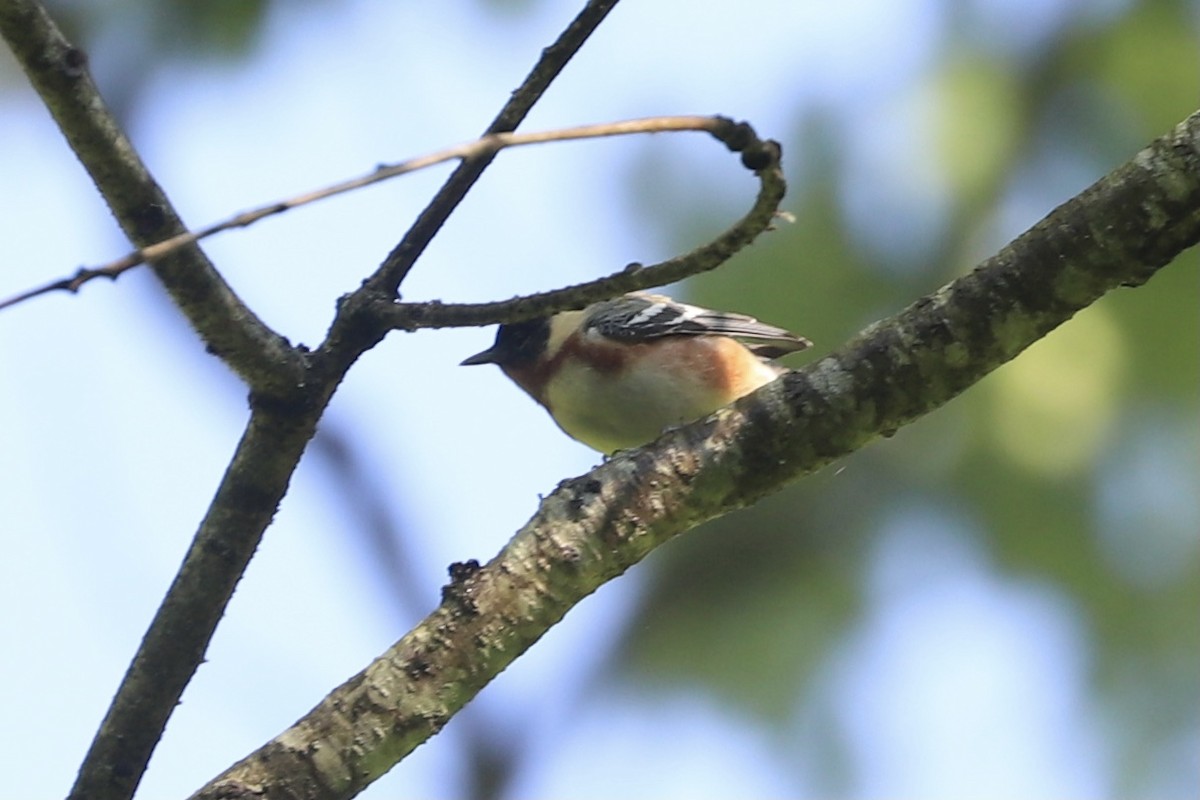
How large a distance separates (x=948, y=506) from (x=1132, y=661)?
1.10 meters

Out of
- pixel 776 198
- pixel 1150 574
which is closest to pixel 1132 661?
pixel 1150 574

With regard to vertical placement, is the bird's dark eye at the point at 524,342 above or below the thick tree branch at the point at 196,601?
above

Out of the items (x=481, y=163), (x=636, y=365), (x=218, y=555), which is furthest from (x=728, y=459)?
(x=636, y=365)

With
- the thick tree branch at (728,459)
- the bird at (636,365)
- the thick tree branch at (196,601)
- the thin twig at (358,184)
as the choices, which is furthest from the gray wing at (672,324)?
the thin twig at (358,184)

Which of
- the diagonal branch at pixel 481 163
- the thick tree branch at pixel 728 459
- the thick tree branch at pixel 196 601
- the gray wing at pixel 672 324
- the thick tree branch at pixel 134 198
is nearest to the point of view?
the thick tree branch at pixel 134 198

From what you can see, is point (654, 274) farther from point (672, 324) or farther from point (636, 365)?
point (672, 324)

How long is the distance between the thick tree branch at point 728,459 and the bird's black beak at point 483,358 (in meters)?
2.29

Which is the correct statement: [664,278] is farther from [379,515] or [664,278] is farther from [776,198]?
[379,515]

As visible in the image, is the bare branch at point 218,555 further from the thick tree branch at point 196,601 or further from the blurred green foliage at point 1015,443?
the blurred green foliage at point 1015,443

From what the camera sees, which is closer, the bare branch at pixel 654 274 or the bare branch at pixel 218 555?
the bare branch at pixel 654 274

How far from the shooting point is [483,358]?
195 inches

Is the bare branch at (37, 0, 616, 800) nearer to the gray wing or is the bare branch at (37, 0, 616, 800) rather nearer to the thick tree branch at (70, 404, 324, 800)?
the thick tree branch at (70, 404, 324, 800)

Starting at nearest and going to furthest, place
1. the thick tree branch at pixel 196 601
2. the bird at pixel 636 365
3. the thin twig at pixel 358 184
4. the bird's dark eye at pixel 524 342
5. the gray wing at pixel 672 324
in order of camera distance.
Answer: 1. the thin twig at pixel 358 184
2. the thick tree branch at pixel 196 601
3. the bird at pixel 636 365
4. the gray wing at pixel 672 324
5. the bird's dark eye at pixel 524 342

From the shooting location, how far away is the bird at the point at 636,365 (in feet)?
14.2
